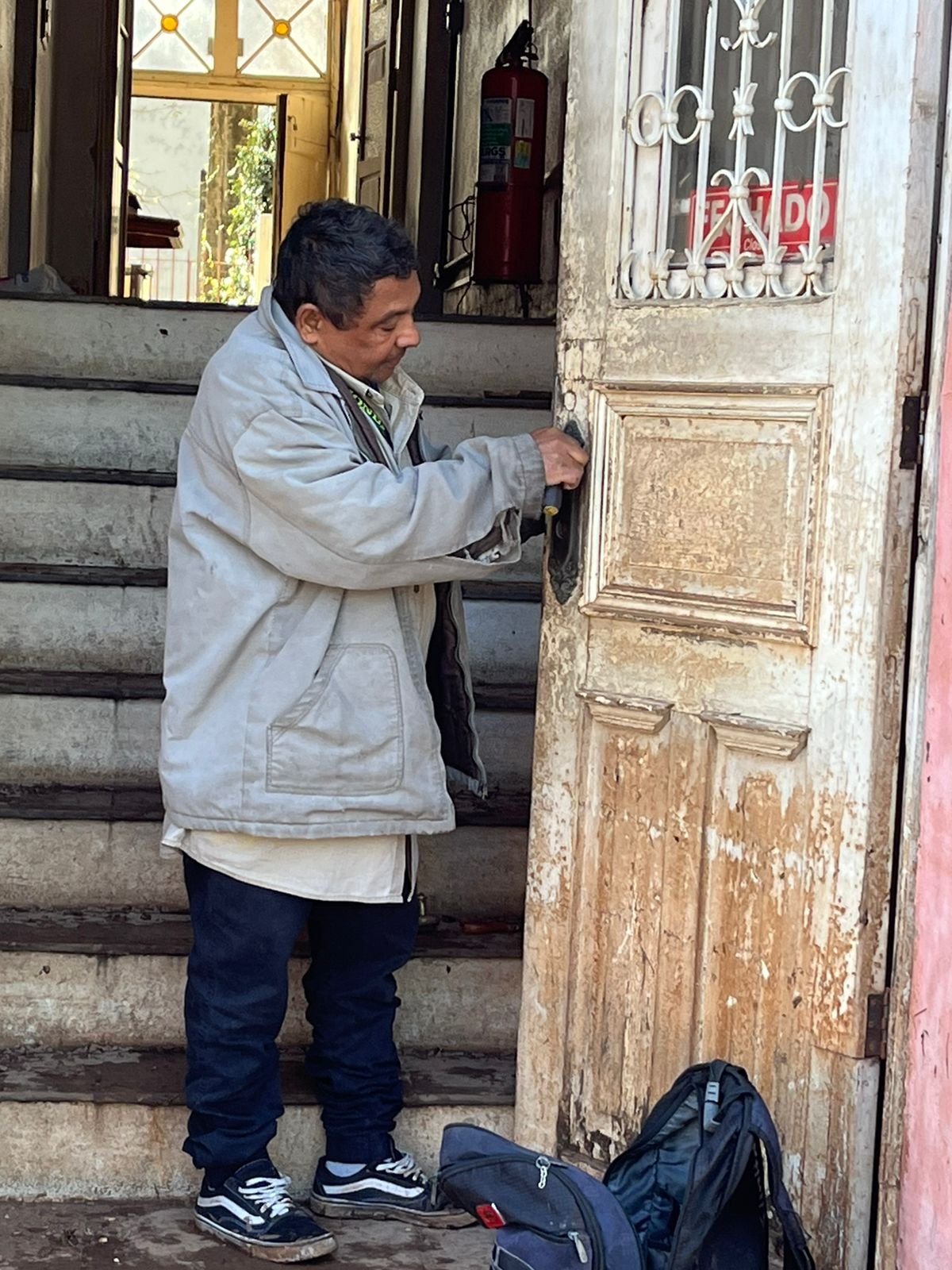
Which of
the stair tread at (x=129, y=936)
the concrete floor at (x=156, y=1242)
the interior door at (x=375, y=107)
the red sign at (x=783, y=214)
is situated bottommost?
the concrete floor at (x=156, y=1242)

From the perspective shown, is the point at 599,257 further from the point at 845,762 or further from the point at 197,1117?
the point at 197,1117

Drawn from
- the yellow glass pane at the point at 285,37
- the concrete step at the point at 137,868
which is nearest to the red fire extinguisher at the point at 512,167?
the concrete step at the point at 137,868

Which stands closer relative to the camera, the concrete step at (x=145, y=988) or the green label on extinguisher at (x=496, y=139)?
the concrete step at (x=145, y=988)

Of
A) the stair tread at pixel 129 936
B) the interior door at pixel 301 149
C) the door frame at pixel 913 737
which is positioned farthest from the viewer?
the interior door at pixel 301 149

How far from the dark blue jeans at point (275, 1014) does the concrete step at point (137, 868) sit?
0.56m

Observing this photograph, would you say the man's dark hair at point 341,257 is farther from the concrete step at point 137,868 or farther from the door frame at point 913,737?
the concrete step at point 137,868

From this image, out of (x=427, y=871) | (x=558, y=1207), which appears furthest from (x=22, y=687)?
(x=558, y=1207)

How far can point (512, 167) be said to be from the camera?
6730mm

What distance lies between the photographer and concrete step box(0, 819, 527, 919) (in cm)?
345

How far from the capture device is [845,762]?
7.89 ft

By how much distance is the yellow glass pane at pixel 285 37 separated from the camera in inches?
619

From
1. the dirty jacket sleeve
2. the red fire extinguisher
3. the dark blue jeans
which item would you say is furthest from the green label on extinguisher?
the dark blue jeans

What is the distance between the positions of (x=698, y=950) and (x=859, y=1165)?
1.34 ft

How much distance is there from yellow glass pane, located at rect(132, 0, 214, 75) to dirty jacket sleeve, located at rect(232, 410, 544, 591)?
1444cm
